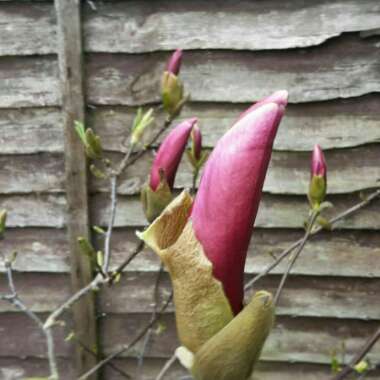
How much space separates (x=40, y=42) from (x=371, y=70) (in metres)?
0.82

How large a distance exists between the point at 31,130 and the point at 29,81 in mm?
126

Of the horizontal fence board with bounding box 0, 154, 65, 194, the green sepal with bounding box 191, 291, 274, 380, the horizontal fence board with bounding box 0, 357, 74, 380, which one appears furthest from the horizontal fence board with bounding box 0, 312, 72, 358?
the green sepal with bounding box 191, 291, 274, 380

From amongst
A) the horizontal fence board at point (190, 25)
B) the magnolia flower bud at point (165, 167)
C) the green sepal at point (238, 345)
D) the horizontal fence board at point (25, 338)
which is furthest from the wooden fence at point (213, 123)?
the green sepal at point (238, 345)

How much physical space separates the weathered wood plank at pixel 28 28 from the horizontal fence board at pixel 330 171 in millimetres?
387

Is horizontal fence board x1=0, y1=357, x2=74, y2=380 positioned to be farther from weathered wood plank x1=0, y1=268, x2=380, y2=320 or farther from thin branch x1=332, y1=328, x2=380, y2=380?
thin branch x1=332, y1=328, x2=380, y2=380

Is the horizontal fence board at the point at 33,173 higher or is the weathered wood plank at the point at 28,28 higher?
the weathered wood plank at the point at 28,28

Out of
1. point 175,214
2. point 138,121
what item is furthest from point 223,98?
point 175,214

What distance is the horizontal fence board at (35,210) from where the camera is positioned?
1.59 metres

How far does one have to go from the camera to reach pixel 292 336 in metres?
1.64

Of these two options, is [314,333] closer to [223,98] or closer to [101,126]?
[223,98]

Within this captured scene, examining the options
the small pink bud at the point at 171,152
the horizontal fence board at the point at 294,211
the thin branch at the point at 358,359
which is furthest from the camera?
the horizontal fence board at the point at 294,211

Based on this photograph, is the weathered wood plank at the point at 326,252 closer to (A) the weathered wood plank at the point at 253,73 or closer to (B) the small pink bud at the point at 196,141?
(A) the weathered wood plank at the point at 253,73

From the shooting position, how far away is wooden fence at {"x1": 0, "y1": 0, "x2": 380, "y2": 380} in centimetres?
143

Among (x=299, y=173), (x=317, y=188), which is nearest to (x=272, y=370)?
(x=299, y=173)
